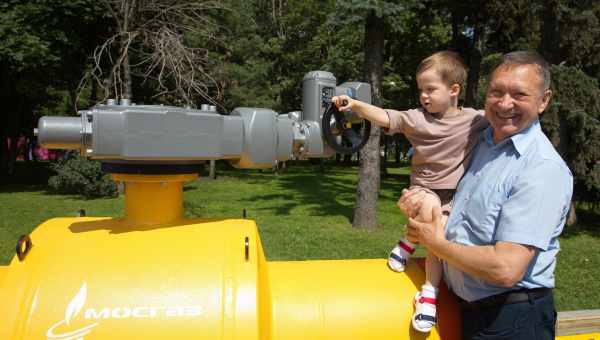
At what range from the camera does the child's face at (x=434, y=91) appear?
84.9 inches

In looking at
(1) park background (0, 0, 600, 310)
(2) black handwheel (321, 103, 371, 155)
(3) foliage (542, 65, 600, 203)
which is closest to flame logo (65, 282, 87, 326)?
(2) black handwheel (321, 103, 371, 155)

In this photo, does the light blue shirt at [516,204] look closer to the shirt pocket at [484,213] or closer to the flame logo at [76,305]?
the shirt pocket at [484,213]

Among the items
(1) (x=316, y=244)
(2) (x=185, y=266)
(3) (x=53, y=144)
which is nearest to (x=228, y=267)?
(2) (x=185, y=266)

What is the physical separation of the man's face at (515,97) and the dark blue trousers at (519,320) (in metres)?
0.63

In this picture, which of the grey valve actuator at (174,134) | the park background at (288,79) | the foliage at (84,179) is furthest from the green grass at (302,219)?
the grey valve actuator at (174,134)

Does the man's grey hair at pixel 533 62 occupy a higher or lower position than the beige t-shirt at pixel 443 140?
higher

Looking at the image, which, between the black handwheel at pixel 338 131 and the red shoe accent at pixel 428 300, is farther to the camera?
the black handwheel at pixel 338 131

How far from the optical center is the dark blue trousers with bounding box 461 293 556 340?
172 cm

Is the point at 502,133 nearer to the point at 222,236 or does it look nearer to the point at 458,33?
the point at 222,236

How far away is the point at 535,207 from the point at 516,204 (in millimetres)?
58

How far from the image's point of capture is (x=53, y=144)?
5.86ft

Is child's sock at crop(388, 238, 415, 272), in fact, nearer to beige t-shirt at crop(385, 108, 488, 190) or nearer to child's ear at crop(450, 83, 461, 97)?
beige t-shirt at crop(385, 108, 488, 190)

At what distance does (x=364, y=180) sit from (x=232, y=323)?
7581mm

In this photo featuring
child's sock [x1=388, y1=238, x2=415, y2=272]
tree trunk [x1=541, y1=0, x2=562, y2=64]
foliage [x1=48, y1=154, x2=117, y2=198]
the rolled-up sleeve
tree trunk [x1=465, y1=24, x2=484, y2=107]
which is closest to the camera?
the rolled-up sleeve
